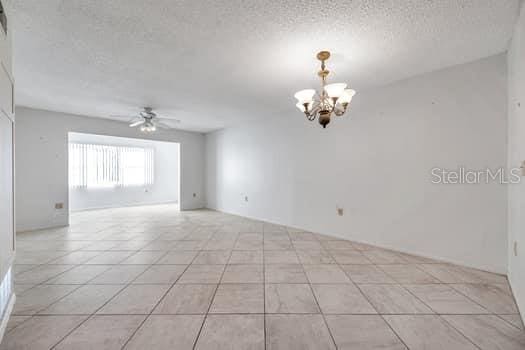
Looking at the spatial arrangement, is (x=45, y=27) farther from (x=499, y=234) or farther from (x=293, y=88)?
(x=499, y=234)

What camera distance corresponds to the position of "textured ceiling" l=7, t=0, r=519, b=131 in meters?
1.61

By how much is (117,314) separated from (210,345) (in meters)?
0.84

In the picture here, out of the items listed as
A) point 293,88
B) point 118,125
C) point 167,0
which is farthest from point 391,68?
point 118,125

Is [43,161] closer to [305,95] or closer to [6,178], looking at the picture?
[6,178]

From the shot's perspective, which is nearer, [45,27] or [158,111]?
[45,27]

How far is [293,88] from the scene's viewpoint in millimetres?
3146

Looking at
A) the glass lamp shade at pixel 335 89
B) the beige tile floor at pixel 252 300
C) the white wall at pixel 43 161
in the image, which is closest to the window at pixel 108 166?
the white wall at pixel 43 161

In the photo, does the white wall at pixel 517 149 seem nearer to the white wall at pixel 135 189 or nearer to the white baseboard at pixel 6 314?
the white baseboard at pixel 6 314

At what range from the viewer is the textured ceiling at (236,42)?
5.30 feet

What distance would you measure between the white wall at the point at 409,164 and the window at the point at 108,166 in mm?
5836

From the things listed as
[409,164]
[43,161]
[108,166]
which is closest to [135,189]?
[108,166]

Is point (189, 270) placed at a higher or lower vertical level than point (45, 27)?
lower

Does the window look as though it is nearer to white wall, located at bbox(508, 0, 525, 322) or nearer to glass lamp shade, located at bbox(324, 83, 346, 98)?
glass lamp shade, located at bbox(324, 83, 346, 98)

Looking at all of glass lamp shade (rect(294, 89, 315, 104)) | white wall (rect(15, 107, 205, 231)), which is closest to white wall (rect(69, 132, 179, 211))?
white wall (rect(15, 107, 205, 231))
